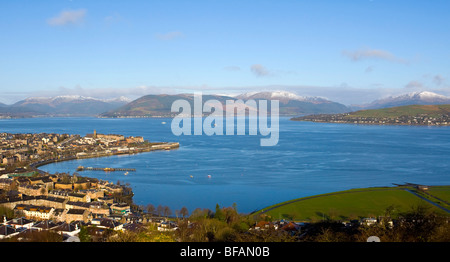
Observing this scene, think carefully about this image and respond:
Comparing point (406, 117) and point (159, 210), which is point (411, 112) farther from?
point (159, 210)

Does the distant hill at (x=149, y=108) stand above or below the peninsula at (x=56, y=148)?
above

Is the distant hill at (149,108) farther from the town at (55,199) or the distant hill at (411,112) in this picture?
the town at (55,199)

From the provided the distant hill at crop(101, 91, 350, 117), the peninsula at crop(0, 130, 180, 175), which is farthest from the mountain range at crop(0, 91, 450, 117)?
the peninsula at crop(0, 130, 180, 175)

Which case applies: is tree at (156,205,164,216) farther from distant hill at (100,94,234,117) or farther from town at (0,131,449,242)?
distant hill at (100,94,234,117)

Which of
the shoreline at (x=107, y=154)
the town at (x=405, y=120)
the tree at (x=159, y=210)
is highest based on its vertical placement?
the town at (x=405, y=120)

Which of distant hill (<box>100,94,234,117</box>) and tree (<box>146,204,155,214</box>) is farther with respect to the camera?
distant hill (<box>100,94,234,117</box>)

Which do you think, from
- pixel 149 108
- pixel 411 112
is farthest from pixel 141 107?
pixel 411 112

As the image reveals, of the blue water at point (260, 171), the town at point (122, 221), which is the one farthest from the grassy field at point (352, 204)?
the blue water at point (260, 171)
